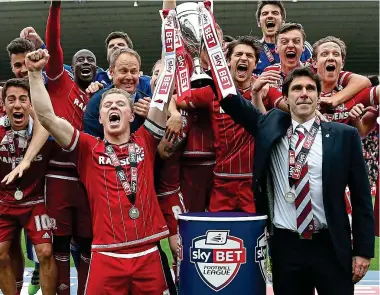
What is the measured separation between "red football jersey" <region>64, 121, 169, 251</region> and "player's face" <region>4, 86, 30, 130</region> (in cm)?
83

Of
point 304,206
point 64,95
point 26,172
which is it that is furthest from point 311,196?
point 26,172

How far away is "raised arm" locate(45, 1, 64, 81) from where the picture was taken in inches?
155

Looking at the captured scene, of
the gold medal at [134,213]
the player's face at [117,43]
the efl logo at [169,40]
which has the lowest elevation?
the gold medal at [134,213]

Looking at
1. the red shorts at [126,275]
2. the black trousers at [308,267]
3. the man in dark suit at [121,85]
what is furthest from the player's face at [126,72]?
the black trousers at [308,267]

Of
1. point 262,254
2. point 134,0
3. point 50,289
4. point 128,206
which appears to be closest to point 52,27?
point 128,206

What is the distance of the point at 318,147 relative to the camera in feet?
10.5

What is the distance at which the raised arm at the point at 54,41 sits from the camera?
3.93m

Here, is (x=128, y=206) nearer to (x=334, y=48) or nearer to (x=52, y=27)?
(x=52, y=27)

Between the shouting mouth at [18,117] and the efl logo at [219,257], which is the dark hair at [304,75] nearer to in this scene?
the efl logo at [219,257]

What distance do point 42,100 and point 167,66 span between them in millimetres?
729

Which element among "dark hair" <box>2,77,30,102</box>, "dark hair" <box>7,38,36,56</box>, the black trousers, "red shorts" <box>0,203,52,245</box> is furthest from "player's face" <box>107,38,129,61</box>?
the black trousers

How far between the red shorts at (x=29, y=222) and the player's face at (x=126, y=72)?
1080mm

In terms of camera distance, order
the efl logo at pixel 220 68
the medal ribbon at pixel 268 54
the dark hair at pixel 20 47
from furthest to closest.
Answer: the medal ribbon at pixel 268 54, the dark hair at pixel 20 47, the efl logo at pixel 220 68

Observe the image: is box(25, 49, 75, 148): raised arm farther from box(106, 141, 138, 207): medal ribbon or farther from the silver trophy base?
the silver trophy base
